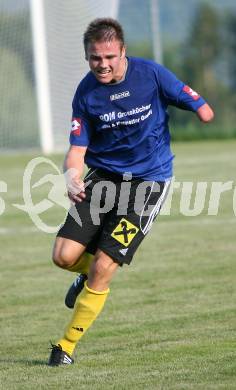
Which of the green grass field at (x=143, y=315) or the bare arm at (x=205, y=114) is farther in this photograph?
the bare arm at (x=205, y=114)

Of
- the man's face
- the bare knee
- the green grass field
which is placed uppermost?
the man's face

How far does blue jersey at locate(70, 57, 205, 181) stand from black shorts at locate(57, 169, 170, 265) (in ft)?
0.25

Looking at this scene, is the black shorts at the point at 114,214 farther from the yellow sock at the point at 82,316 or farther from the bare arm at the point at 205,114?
the bare arm at the point at 205,114

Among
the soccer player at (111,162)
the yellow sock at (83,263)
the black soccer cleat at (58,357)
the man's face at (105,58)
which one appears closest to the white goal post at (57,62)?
the yellow sock at (83,263)

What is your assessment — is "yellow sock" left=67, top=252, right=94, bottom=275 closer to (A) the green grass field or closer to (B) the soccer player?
(B) the soccer player

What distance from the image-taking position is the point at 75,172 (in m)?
5.56

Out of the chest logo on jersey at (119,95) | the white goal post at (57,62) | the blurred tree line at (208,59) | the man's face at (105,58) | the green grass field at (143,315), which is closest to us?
the green grass field at (143,315)

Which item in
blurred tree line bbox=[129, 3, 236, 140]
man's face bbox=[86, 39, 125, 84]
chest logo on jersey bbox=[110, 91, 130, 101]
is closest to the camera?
man's face bbox=[86, 39, 125, 84]

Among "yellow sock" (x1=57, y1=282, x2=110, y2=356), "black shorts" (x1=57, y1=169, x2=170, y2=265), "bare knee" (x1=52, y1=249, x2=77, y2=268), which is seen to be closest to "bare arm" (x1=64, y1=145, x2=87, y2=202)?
"black shorts" (x1=57, y1=169, x2=170, y2=265)

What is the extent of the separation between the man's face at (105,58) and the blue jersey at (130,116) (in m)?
0.13

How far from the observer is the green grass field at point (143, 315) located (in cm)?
511

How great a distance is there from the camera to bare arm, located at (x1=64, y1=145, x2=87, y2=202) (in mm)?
5539

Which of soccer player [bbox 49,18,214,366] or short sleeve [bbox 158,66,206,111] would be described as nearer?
soccer player [bbox 49,18,214,366]

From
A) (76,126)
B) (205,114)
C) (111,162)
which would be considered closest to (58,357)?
(111,162)
